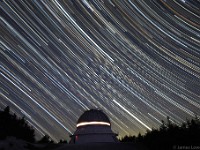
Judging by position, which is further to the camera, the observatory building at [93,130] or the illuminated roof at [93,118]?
the illuminated roof at [93,118]

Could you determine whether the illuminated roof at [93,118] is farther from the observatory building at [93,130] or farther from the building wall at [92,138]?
the building wall at [92,138]

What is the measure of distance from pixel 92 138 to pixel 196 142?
1633 centimetres

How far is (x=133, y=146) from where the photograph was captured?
25.7 meters

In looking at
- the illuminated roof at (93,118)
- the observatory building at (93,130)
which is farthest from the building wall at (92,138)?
the illuminated roof at (93,118)

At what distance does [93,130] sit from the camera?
35.6 meters

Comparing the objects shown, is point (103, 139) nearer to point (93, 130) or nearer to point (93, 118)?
point (93, 130)

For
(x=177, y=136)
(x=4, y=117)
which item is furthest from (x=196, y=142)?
(x=4, y=117)

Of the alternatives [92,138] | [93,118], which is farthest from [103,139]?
[93,118]

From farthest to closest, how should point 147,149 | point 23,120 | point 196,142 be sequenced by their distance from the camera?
point 23,120, point 147,149, point 196,142

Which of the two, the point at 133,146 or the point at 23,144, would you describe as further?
the point at 23,144

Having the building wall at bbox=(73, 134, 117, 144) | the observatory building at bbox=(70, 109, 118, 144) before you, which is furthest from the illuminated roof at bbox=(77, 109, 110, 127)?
the building wall at bbox=(73, 134, 117, 144)

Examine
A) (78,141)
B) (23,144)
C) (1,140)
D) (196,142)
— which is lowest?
(196,142)

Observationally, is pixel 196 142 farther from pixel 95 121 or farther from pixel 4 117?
pixel 4 117

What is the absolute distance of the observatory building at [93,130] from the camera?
116ft
